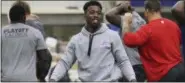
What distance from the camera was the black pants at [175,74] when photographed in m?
6.76

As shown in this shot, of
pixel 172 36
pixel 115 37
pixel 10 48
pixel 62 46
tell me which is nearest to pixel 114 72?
pixel 115 37

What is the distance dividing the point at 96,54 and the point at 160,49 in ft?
2.81

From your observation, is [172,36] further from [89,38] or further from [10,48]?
[10,48]

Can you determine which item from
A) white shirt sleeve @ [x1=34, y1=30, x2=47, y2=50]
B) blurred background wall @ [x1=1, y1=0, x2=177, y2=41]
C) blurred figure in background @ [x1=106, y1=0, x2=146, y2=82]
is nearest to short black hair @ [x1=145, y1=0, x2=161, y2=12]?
blurred figure in background @ [x1=106, y1=0, x2=146, y2=82]

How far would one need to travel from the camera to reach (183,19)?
666 cm

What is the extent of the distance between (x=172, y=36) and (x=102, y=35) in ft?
3.03

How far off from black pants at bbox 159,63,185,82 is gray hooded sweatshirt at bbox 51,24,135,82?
0.59m

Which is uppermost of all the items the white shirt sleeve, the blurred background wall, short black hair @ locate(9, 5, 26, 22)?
short black hair @ locate(9, 5, 26, 22)

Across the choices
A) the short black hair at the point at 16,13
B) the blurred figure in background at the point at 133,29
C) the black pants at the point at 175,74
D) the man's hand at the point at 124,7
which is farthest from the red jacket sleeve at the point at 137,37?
the short black hair at the point at 16,13

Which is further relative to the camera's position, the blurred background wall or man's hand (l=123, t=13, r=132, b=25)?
the blurred background wall

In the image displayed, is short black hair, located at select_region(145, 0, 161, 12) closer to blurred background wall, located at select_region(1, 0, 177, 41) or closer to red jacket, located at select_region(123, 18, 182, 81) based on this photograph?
red jacket, located at select_region(123, 18, 182, 81)

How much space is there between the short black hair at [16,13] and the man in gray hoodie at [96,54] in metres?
0.86

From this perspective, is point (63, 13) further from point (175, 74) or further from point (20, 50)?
point (175, 74)

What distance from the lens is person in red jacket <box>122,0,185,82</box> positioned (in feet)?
22.1
